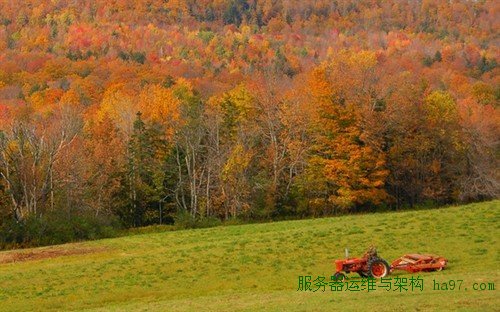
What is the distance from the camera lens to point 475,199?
6712 cm

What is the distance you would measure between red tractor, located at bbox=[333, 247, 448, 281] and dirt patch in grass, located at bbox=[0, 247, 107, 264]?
2025 centimetres

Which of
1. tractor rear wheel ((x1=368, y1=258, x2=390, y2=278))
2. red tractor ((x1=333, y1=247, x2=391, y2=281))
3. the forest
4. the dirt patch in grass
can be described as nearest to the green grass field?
the dirt patch in grass

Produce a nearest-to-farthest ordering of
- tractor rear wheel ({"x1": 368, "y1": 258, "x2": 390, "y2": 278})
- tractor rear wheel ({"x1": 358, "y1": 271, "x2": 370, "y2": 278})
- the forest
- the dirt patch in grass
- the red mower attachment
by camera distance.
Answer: tractor rear wheel ({"x1": 368, "y1": 258, "x2": 390, "y2": 278}), tractor rear wheel ({"x1": 358, "y1": 271, "x2": 370, "y2": 278}), the red mower attachment, the dirt patch in grass, the forest

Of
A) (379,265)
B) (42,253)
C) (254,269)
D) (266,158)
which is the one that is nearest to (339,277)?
(379,265)

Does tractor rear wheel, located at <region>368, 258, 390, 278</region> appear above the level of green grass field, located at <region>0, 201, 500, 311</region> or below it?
above

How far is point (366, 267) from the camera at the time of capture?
2606 cm

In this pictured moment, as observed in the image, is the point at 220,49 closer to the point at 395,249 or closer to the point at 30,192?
the point at 30,192

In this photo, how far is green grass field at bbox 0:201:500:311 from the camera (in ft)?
68.2

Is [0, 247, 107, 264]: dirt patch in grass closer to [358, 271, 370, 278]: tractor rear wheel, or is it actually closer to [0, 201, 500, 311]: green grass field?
[0, 201, 500, 311]: green grass field

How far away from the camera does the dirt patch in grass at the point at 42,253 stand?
40.5m

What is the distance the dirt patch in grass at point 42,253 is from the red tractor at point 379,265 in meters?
20.3

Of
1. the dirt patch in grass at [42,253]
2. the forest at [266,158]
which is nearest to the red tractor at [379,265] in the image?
the dirt patch in grass at [42,253]

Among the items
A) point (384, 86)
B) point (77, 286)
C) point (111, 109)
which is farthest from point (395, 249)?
point (111, 109)

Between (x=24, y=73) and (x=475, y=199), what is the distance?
113m
